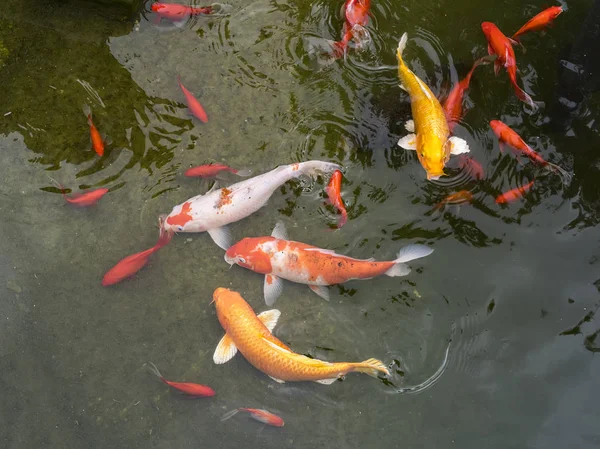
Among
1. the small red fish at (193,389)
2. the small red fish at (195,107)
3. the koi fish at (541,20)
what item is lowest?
→ the small red fish at (193,389)

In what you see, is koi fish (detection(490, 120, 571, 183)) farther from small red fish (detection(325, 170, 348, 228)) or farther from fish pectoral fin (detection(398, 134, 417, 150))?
small red fish (detection(325, 170, 348, 228))

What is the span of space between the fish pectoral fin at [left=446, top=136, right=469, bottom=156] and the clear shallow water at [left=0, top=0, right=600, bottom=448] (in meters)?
0.24

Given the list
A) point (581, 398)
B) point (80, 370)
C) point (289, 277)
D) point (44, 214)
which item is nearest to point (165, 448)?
point (80, 370)

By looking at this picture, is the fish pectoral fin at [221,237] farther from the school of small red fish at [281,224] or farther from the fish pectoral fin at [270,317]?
the fish pectoral fin at [270,317]

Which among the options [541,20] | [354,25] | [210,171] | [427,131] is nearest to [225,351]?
[210,171]

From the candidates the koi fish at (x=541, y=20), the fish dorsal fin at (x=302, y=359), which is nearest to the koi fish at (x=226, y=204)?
the fish dorsal fin at (x=302, y=359)

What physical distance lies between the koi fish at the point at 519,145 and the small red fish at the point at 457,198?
1.73ft

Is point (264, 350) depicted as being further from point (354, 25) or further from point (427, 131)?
point (354, 25)

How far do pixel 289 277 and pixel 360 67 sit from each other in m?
1.98

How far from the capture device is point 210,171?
4.32 meters

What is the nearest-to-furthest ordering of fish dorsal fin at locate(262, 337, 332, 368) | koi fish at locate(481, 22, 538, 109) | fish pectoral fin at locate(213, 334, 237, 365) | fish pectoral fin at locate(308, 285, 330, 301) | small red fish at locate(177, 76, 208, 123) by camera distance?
fish dorsal fin at locate(262, 337, 332, 368) → fish pectoral fin at locate(213, 334, 237, 365) → fish pectoral fin at locate(308, 285, 330, 301) → koi fish at locate(481, 22, 538, 109) → small red fish at locate(177, 76, 208, 123)

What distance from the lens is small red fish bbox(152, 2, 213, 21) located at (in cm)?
472

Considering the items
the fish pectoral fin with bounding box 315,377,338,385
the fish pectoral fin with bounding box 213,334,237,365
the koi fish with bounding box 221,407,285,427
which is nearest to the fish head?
the fish pectoral fin with bounding box 213,334,237,365

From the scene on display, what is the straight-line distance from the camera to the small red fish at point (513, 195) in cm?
426
